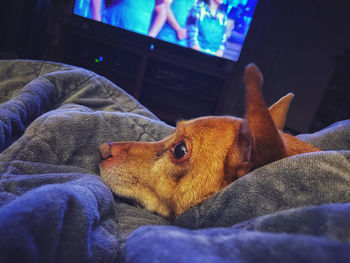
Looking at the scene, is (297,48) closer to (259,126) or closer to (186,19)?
(186,19)

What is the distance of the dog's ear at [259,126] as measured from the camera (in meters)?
0.51

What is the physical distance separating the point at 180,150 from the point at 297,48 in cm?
422

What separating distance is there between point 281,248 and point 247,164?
1.16ft

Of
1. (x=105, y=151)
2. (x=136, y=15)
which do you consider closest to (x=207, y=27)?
(x=136, y=15)

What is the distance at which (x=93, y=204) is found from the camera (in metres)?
0.52

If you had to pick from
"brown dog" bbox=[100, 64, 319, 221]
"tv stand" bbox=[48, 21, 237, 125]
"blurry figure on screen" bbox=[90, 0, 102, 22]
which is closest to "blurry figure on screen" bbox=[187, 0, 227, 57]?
"tv stand" bbox=[48, 21, 237, 125]

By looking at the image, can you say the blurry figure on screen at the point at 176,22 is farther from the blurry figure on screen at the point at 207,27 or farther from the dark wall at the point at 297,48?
the dark wall at the point at 297,48

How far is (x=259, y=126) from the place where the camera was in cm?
54

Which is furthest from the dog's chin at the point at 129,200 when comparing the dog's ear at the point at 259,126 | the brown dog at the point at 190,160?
the dog's ear at the point at 259,126

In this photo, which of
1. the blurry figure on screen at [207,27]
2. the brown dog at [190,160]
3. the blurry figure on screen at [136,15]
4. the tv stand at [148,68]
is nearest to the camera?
the brown dog at [190,160]

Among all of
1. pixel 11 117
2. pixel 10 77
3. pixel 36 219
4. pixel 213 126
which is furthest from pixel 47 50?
pixel 36 219

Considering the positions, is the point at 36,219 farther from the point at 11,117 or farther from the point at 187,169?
the point at 11,117

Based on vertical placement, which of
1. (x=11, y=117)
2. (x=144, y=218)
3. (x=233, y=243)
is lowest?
(x=144, y=218)

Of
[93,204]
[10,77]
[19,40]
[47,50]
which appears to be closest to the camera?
[93,204]
